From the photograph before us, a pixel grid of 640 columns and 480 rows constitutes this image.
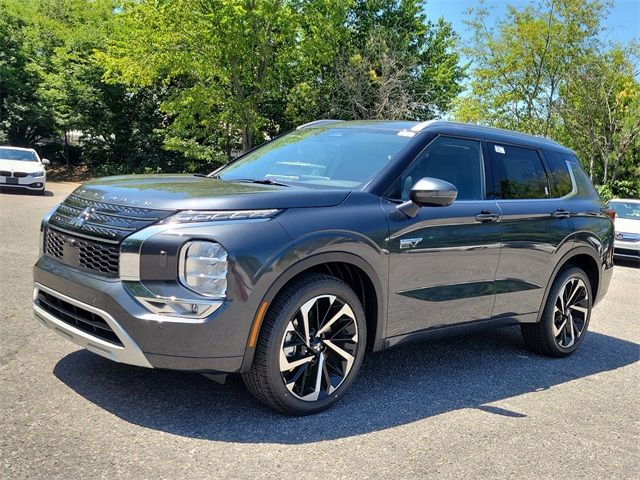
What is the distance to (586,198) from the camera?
5754 millimetres

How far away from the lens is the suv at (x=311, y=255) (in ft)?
10.5

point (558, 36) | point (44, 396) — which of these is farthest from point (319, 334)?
point (558, 36)

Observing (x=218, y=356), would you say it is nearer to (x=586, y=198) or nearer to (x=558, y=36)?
(x=586, y=198)

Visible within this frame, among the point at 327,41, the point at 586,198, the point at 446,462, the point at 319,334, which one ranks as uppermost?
the point at 327,41

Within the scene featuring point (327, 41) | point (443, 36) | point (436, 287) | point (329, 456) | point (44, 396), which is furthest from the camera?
point (443, 36)

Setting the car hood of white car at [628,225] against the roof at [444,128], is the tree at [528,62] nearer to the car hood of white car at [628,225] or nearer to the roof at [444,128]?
the car hood of white car at [628,225]

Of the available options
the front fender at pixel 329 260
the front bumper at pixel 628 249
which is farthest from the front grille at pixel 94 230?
the front bumper at pixel 628 249

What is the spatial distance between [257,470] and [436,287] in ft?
6.08

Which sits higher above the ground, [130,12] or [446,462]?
[130,12]

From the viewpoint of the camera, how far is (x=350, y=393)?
4.10m

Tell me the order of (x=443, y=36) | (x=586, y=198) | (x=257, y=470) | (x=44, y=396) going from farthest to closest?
(x=443, y=36) < (x=586, y=198) < (x=44, y=396) < (x=257, y=470)

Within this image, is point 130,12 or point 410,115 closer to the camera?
point 130,12

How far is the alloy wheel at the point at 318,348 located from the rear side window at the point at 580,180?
3.15 meters

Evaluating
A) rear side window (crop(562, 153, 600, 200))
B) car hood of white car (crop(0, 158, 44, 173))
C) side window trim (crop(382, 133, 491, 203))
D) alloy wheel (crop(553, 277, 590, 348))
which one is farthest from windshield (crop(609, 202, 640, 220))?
car hood of white car (crop(0, 158, 44, 173))
